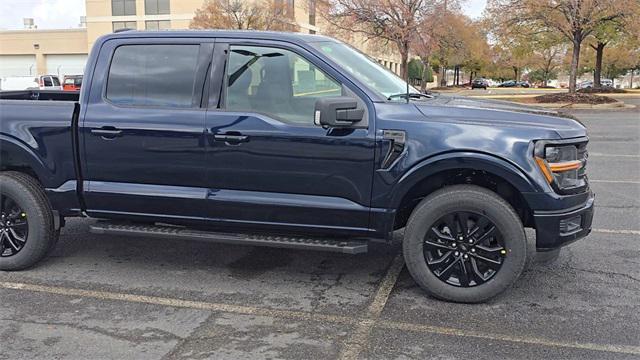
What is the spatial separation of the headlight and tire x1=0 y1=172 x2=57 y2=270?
386 cm

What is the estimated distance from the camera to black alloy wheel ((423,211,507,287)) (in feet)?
13.5

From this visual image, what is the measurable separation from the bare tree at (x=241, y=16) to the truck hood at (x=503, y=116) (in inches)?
1518

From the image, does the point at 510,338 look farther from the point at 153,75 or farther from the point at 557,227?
the point at 153,75

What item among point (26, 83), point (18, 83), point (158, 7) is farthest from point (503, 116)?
point (158, 7)

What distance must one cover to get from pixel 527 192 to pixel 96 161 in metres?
3.24

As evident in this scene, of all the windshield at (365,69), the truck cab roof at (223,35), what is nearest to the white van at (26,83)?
the truck cab roof at (223,35)

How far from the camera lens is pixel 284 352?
138 inches

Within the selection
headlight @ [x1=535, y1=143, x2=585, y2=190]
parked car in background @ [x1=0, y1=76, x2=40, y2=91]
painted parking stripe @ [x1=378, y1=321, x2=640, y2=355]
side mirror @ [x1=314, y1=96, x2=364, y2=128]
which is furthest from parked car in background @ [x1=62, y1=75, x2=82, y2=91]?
headlight @ [x1=535, y1=143, x2=585, y2=190]

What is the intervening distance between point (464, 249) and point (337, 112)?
133cm

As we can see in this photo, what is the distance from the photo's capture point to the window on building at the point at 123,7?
59.4m

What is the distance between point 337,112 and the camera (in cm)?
400

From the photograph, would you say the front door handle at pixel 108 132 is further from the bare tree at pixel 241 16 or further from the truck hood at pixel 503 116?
the bare tree at pixel 241 16

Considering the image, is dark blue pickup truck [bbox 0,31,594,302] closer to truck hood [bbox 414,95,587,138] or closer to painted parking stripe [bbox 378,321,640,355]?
truck hood [bbox 414,95,587,138]

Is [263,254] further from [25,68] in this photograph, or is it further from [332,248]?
[25,68]
